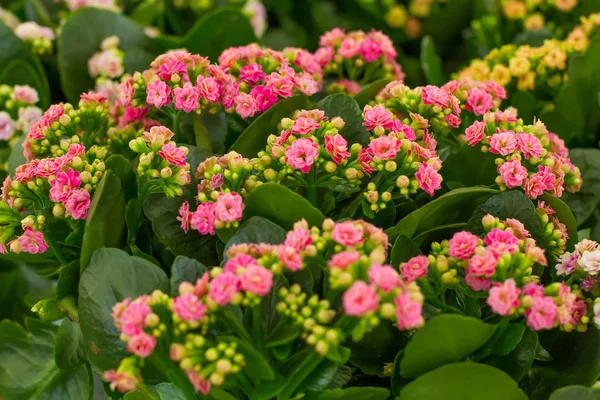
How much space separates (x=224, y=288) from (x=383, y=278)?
12cm

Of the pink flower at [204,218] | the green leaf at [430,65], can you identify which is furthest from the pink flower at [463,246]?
the green leaf at [430,65]

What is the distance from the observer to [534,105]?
96 cm

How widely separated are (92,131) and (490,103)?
1.52 ft

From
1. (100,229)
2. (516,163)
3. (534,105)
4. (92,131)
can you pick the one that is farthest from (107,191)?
(534,105)

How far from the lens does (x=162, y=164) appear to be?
65 cm

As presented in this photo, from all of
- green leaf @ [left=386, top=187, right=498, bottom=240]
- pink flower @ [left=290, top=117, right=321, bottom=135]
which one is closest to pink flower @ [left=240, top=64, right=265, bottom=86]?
pink flower @ [left=290, top=117, right=321, bottom=135]

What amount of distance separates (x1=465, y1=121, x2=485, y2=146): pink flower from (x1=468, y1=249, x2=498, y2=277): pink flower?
177 mm

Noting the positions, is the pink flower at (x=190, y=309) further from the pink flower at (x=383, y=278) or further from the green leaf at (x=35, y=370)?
the green leaf at (x=35, y=370)

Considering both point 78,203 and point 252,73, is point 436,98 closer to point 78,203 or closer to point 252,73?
point 252,73

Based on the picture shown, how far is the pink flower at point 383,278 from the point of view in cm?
50

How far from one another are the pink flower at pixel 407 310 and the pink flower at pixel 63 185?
1.09ft

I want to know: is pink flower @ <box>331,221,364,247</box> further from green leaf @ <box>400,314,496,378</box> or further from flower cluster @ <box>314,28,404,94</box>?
flower cluster @ <box>314,28,404,94</box>

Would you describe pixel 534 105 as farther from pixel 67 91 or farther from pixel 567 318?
pixel 67 91

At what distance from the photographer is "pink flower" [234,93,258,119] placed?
73cm
